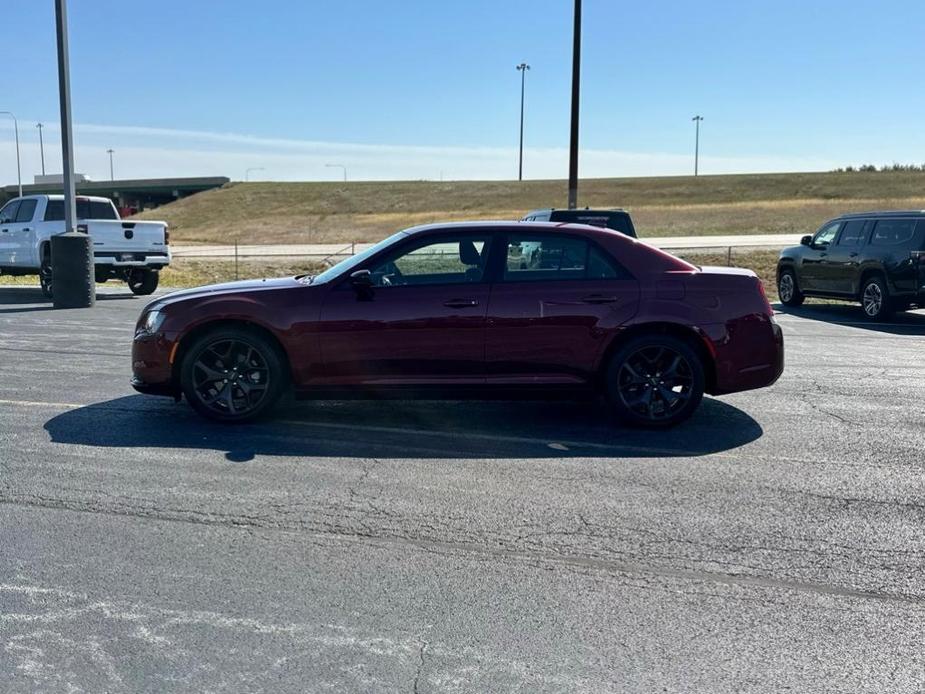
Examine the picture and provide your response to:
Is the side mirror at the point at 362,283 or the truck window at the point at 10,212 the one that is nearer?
the side mirror at the point at 362,283

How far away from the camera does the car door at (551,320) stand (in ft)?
22.7

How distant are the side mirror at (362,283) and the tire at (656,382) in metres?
1.96

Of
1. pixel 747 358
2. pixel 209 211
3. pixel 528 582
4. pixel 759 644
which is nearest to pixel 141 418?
pixel 528 582

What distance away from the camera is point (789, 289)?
1814 cm

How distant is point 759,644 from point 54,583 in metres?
3.10

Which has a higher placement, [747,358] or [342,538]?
[747,358]

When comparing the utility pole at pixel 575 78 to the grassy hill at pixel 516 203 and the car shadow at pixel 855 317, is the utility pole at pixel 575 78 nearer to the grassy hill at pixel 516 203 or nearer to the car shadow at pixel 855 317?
the car shadow at pixel 855 317

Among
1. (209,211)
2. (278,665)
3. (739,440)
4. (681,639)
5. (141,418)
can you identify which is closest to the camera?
(278,665)

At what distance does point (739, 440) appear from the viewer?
6820mm

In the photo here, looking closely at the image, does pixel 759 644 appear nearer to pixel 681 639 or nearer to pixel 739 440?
pixel 681 639

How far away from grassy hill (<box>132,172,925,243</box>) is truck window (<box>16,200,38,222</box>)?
98.1ft

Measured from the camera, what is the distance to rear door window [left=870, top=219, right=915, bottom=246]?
600 inches

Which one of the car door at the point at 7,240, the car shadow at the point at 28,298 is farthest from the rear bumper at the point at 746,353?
the car door at the point at 7,240

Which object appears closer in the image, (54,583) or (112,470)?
(54,583)
